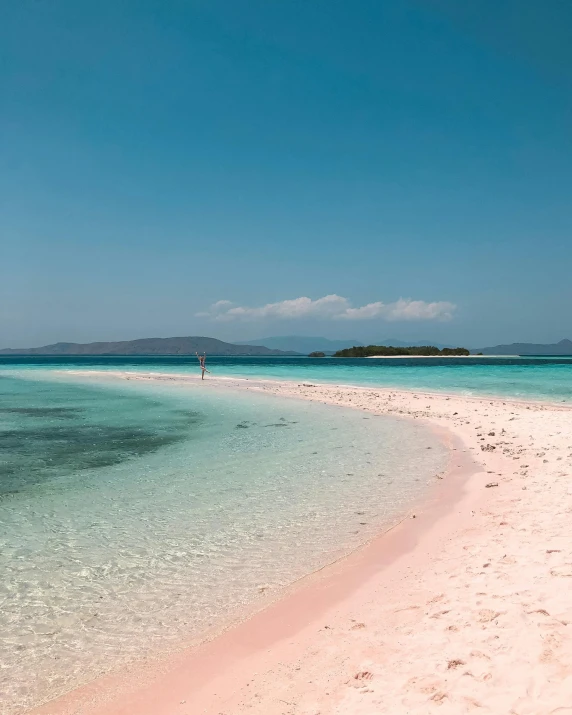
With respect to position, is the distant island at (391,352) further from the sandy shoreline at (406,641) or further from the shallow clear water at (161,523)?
the sandy shoreline at (406,641)

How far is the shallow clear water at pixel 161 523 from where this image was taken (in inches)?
217

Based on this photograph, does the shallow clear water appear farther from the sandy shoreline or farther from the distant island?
the distant island

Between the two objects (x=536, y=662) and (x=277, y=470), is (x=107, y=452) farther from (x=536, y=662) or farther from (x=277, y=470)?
(x=536, y=662)

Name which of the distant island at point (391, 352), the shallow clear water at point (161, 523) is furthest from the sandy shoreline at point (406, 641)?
the distant island at point (391, 352)

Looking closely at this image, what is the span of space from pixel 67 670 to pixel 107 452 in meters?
11.2

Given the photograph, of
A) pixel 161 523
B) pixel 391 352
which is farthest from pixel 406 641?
pixel 391 352

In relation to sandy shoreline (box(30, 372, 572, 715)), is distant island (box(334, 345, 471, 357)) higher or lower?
higher

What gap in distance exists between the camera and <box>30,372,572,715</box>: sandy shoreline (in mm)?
4090

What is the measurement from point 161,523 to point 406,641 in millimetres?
5301

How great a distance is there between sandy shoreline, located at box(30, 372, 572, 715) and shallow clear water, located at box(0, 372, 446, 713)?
0.59 meters

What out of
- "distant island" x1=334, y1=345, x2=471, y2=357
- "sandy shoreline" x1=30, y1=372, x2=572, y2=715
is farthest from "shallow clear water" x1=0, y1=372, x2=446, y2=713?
"distant island" x1=334, y1=345, x2=471, y2=357

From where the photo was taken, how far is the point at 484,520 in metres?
8.79

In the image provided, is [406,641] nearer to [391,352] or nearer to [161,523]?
[161,523]

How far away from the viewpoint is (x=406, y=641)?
4.94 m
